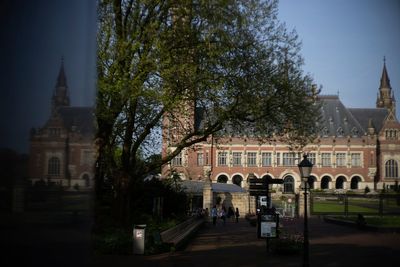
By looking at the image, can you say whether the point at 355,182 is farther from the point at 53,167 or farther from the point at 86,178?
the point at 53,167

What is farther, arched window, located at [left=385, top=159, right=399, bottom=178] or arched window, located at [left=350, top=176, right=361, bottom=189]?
arched window, located at [left=350, top=176, right=361, bottom=189]

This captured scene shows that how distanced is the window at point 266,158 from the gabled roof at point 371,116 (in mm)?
18212

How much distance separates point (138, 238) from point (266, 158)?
272 ft

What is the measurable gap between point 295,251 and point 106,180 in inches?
483

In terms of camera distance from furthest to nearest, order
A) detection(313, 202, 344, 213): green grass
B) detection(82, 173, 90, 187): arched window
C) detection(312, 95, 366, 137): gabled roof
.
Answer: detection(312, 95, 366, 137): gabled roof, detection(313, 202, 344, 213): green grass, detection(82, 173, 90, 187): arched window

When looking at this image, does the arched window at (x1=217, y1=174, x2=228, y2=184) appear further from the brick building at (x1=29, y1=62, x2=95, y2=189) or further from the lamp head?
the brick building at (x1=29, y1=62, x2=95, y2=189)

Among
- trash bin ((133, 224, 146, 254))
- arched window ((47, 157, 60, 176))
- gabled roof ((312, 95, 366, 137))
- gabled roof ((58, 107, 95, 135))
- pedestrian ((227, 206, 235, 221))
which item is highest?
gabled roof ((312, 95, 366, 137))

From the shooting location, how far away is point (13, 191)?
149 cm

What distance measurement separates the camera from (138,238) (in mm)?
17344

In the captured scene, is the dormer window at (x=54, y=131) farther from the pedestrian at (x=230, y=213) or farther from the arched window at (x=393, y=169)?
the pedestrian at (x=230, y=213)

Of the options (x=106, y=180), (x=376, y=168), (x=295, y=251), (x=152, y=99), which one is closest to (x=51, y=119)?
(x=152, y=99)

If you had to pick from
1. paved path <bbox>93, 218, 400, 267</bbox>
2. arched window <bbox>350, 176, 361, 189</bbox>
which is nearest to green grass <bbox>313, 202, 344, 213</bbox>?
arched window <bbox>350, 176, 361, 189</bbox>

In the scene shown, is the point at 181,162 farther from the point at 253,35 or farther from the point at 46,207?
the point at 46,207

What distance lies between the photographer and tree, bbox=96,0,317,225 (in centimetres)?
1783
